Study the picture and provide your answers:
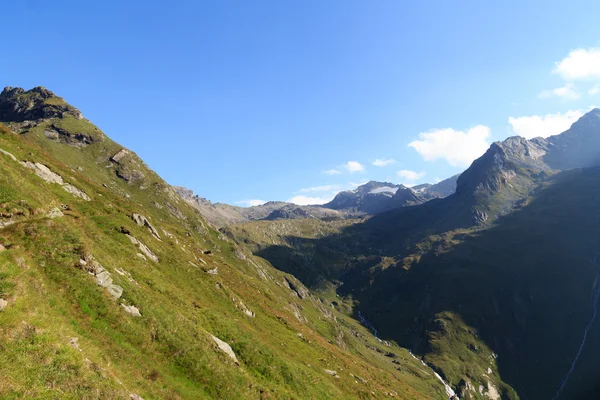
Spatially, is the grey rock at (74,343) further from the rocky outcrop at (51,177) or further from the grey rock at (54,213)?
the rocky outcrop at (51,177)

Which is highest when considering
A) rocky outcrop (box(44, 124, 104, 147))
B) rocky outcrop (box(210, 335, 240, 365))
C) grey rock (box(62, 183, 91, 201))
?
rocky outcrop (box(44, 124, 104, 147))

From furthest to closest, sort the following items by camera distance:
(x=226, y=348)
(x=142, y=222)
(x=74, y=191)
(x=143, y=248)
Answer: (x=142, y=222) → (x=74, y=191) → (x=143, y=248) → (x=226, y=348)

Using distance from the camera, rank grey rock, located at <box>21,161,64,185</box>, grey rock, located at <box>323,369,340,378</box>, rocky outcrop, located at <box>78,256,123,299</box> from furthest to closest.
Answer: grey rock, located at <box>323,369,340,378</box> → grey rock, located at <box>21,161,64,185</box> → rocky outcrop, located at <box>78,256,123,299</box>

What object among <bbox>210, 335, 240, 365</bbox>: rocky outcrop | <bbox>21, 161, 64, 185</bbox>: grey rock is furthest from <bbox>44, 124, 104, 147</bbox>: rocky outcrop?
<bbox>210, 335, 240, 365</bbox>: rocky outcrop

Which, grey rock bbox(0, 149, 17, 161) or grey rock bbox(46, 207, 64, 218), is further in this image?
grey rock bbox(0, 149, 17, 161)

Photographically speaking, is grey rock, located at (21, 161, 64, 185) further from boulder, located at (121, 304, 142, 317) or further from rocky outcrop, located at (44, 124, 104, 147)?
rocky outcrop, located at (44, 124, 104, 147)

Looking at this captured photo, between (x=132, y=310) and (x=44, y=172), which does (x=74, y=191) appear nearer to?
(x=44, y=172)

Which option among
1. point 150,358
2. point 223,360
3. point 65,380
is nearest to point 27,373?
point 65,380

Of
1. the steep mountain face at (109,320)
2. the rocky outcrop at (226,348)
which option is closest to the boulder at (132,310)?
the steep mountain face at (109,320)

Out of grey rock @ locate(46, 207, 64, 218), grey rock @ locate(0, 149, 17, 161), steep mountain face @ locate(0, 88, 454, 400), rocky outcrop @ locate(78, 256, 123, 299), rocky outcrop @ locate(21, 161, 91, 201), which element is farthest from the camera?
rocky outcrop @ locate(21, 161, 91, 201)

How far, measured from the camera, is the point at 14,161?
39781 millimetres

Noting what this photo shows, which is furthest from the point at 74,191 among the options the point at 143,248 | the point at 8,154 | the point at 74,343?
the point at 74,343

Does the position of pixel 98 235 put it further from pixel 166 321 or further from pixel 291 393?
pixel 291 393

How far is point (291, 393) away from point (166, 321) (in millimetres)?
14771
